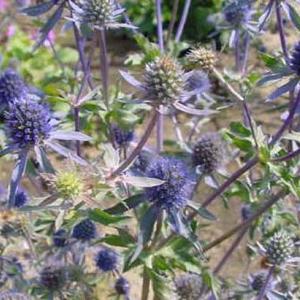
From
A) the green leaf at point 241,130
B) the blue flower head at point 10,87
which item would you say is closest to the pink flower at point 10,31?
the blue flower head at point 10,87

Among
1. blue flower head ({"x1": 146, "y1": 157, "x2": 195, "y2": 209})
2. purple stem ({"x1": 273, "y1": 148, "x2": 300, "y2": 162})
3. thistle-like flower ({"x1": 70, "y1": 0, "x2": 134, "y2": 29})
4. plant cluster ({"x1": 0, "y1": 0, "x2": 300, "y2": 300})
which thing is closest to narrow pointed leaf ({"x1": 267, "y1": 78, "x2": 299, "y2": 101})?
plant cluster ({"x1": 0, "y1": 0, "x2": 300, "y2": 300})

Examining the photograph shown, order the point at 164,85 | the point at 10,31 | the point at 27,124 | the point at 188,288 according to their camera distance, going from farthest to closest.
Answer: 1. the point at 10,31
2. the point at 188,288
3. the point at 27,124
4. the point at 164,85

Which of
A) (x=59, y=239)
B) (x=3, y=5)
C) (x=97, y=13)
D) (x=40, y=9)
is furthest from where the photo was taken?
(x=3, y=5)

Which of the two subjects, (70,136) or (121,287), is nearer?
(70,136)

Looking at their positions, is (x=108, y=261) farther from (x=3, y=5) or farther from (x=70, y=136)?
(x=3, y=5)

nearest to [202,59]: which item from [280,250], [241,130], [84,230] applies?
[241,130]

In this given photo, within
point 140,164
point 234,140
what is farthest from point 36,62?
point 234,140
